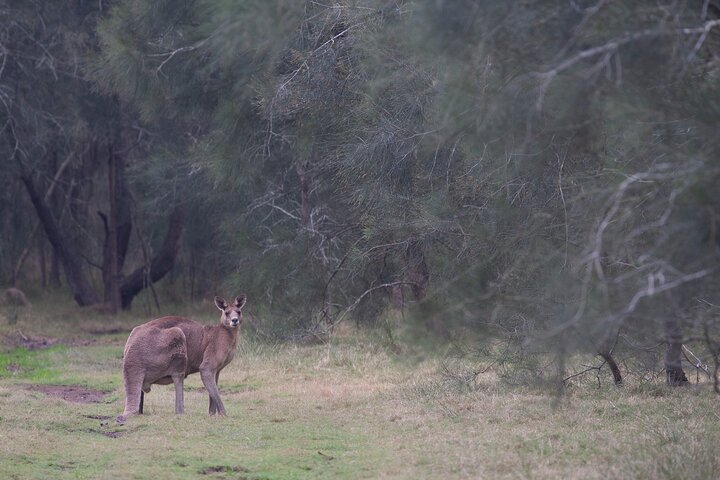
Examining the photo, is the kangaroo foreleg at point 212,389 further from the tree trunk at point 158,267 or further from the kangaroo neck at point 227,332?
the tree trunk at point 158,267

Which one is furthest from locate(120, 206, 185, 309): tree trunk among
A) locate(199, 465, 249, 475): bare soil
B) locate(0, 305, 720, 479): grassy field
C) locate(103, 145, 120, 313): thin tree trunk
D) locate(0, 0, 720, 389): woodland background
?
locate(199, 465, 249, 475): bare soil

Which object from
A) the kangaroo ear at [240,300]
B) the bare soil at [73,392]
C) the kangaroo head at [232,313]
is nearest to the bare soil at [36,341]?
the bare soil at [73,392]

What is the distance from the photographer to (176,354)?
10.6 meters

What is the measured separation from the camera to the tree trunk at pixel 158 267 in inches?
1011

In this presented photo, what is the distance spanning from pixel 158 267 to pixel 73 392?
518 inches

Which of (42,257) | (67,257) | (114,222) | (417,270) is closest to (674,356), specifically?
(417,270)

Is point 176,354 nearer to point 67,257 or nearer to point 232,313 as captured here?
point 232,313

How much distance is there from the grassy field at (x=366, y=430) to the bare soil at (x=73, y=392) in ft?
0.32

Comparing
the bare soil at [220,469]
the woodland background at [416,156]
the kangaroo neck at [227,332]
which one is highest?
the woodland background at [416,156]

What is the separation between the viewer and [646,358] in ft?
34.2

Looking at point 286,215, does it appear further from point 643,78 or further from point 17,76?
point 643,78

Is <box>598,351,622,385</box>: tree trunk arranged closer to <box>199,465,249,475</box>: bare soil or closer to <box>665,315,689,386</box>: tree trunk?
<box>665,315,689,386</box>: tree trunk

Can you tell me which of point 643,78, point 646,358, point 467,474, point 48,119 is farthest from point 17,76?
point 643,78

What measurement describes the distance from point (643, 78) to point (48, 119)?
1767 centimetres
